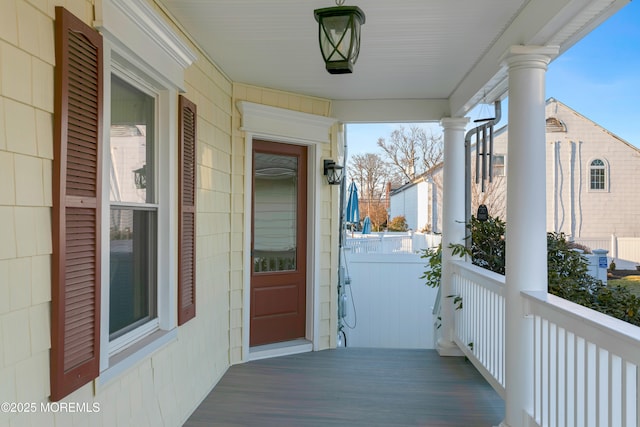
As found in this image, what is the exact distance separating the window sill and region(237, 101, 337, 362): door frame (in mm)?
1660

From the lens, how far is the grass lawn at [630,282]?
3591mm

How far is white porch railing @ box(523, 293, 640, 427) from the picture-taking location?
5.92 feet

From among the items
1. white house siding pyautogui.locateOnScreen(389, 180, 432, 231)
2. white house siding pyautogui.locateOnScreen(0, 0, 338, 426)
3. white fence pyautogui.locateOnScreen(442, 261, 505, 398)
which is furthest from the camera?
white house siding pyautogui.locateOnScreen(389, 180, 432, 231)

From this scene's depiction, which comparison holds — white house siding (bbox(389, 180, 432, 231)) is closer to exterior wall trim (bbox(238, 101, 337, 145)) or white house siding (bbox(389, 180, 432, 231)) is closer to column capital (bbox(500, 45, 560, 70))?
exterior wall trim (bbox(238, 101, 337, 145))

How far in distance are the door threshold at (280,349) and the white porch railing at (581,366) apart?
269 centimetres

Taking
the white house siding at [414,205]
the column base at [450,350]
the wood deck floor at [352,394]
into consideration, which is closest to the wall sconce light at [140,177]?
the wood deck floor at [352,394]

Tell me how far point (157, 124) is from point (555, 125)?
27.5 feet

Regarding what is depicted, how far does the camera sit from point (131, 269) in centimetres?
265

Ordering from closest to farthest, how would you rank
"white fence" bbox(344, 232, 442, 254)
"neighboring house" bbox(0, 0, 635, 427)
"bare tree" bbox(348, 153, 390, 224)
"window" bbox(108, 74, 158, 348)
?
"neighboring house" bbox(0, 0, 635, 427)
"window" bbox(108, 74, 158, 348)
"white fence" bbox(344, 232, 442, 254)
"bare tree" bbox(348, 153, 390, 224)

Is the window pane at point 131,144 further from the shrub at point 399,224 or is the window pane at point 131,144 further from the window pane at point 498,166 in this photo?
the shrub at point 399,224

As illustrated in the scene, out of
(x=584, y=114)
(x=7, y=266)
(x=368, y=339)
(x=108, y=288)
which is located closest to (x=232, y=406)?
(x=108, y=288)

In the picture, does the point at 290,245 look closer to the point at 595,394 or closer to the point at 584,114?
the point at 595,394

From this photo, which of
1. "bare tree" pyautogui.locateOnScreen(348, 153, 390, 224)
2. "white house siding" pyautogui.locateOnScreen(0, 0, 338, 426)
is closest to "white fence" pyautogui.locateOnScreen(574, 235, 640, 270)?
"white house siding" pyautogui.locateOnScreen(0, 0, 338, 426)

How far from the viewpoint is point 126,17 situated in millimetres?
2350
